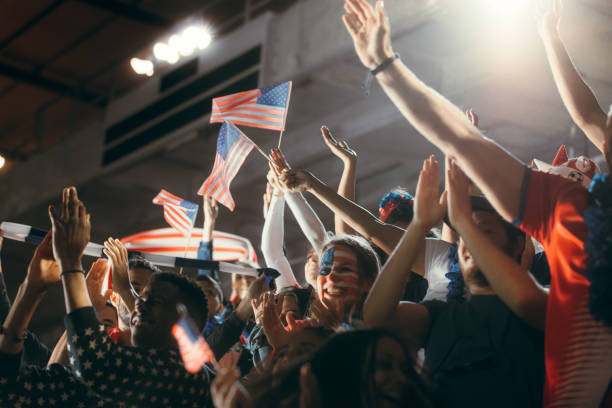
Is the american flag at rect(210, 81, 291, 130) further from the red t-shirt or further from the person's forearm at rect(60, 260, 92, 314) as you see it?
the red t-shirt

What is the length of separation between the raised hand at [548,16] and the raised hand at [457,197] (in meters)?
0.67

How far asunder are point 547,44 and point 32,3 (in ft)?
24.1

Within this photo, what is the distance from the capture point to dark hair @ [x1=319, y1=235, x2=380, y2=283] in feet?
7.46

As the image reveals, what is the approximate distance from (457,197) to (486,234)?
0.14 meters

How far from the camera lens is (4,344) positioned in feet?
6.80

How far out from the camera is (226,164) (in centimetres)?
411

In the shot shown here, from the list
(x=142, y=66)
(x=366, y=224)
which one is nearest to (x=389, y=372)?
(x=366, y=224)

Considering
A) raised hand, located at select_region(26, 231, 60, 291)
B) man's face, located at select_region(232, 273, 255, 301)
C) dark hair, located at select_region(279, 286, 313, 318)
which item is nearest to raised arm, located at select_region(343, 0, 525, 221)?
raised hand, located at select_region(26, 231, 60, 291)

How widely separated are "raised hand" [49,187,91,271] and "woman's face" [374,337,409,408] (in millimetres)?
941

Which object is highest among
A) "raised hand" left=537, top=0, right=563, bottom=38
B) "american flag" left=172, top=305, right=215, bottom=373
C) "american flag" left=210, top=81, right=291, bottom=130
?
"american flag" left=210, top=81, right=291, bottom=130

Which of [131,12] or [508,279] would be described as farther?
[131,12]

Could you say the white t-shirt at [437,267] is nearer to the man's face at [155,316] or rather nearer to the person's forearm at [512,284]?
the person's forearm at [512,284]

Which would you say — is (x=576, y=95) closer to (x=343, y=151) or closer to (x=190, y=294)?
(x=343, y=151)

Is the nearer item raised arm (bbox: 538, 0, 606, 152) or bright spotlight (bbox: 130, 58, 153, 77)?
raised arm (bbox: 538, 0, 606, 152)
